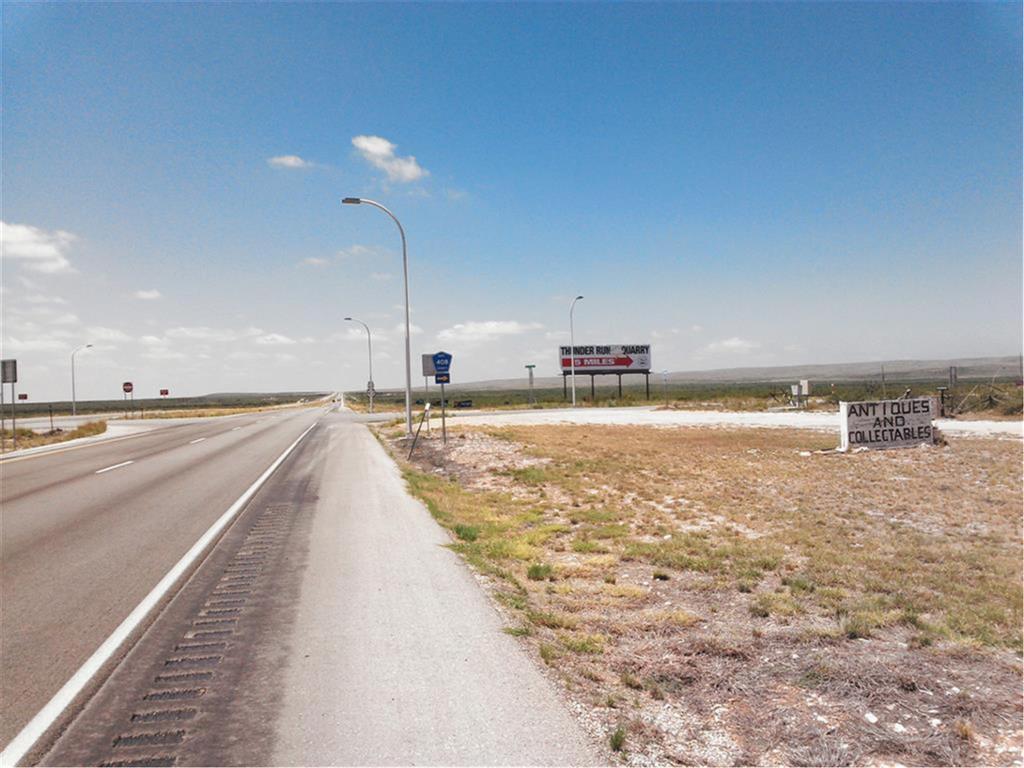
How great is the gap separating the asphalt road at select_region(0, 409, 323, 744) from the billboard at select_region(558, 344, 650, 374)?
4498 cm

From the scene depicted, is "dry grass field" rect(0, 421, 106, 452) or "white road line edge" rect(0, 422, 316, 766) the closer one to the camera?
"white road line edge" rect(0, 422, 316, 766)

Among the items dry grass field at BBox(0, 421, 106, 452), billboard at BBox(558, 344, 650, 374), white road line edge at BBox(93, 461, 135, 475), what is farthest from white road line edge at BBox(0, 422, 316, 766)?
billboard at BBox(558, 344, 650, 374)

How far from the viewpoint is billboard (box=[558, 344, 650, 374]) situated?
6062cm

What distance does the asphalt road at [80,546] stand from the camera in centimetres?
445

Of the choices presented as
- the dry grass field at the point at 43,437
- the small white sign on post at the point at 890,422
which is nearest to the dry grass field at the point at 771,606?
the small white sign on post at the point at 890,422

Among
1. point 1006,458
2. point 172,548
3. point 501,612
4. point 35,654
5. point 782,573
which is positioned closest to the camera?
point 35,654

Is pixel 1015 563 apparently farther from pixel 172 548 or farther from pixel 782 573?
pixel 172 548

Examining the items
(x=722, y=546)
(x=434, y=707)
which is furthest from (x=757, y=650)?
(x=722, y=546)

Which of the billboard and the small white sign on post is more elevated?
the billboard

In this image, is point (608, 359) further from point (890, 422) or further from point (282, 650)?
point (282, 650)

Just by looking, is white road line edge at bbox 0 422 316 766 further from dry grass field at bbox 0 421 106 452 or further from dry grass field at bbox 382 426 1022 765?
dry grass field at bbox 0 421 106 452

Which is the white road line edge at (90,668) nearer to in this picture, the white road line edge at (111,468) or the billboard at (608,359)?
the white road line edge at (111,468)

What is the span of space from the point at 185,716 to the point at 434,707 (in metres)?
1.52

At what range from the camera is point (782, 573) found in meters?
6.82
